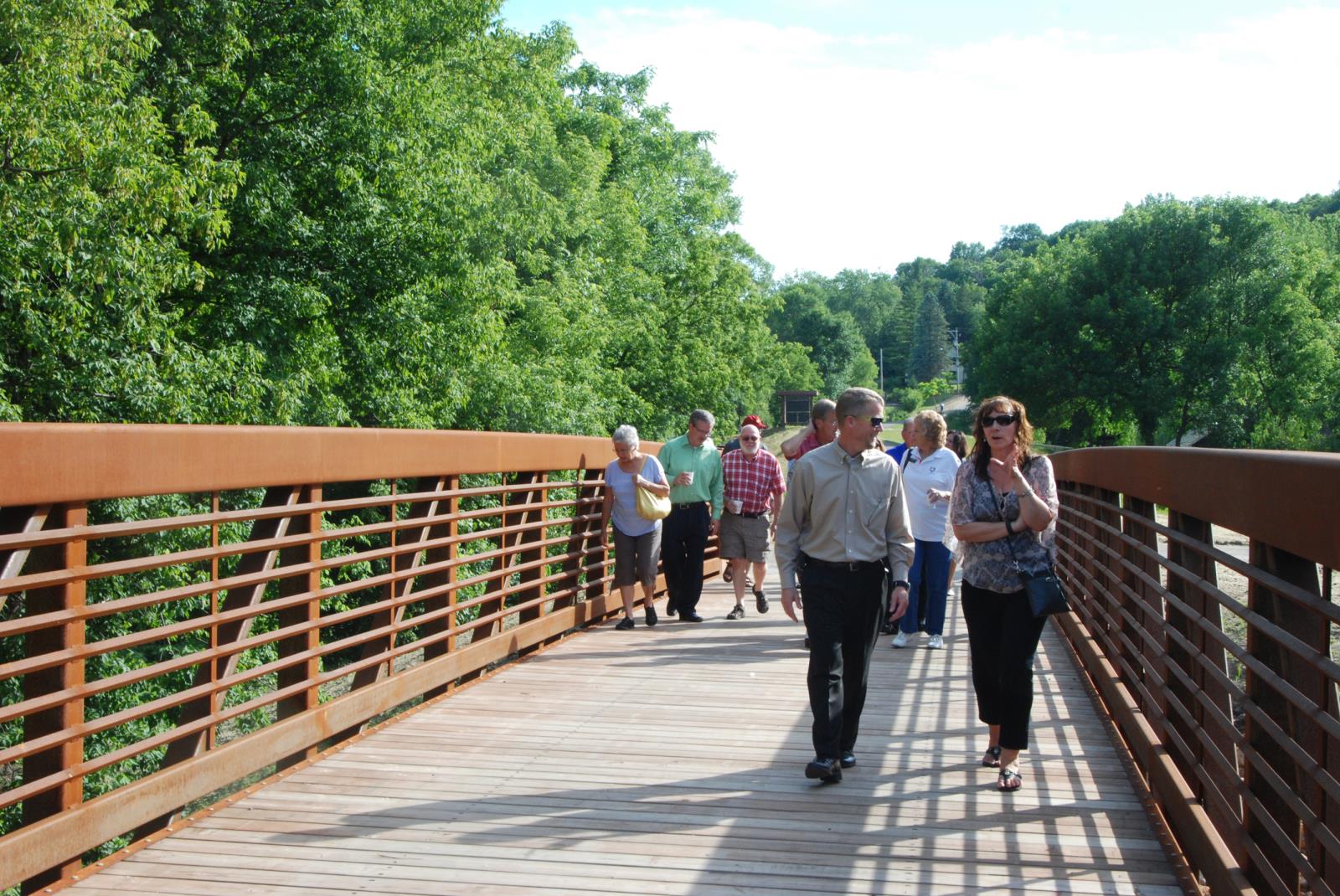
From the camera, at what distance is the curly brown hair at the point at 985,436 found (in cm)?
574

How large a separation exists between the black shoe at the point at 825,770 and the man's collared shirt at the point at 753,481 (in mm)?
5335

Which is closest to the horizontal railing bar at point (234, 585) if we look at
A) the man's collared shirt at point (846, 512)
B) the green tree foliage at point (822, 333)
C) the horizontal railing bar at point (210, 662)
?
the horizontal railing bar at point (210, 662)

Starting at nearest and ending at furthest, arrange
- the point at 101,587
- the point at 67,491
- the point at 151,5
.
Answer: the point at 67,491
the point at 101,587
the point at 151,5

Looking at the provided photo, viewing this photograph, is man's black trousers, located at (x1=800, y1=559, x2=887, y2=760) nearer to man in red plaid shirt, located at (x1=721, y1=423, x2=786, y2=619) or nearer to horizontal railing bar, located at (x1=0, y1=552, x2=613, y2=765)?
horizontal railing bar, located at (x1=0, y1=552, x2=613, y2=765)

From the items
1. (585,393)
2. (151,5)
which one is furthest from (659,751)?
(585,393)

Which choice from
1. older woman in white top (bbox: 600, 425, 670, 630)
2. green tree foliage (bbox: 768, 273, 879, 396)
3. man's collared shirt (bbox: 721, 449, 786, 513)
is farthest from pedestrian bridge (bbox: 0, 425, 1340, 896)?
green tree foliage (bbox: 768, 273, 879, 396)

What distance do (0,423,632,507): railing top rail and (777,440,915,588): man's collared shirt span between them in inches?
77.1

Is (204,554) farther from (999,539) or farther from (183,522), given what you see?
(999,539)

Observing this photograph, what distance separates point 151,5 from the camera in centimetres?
1902

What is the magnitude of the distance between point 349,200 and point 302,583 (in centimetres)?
1624

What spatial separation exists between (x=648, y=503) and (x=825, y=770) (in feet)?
15.7

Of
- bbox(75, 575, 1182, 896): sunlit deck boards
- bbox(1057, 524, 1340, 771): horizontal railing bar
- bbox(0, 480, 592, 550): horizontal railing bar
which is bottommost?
bbox(75, 575, 1182, 896): sunlit deck boards

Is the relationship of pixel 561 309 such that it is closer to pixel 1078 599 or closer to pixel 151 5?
pixel 151 5

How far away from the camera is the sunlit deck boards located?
4383 mm
